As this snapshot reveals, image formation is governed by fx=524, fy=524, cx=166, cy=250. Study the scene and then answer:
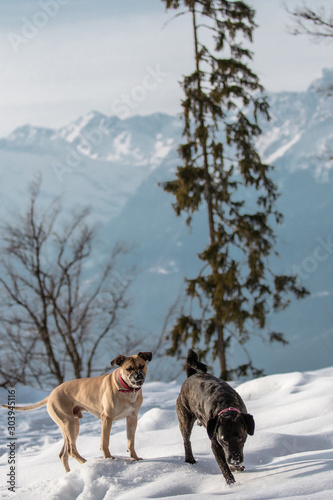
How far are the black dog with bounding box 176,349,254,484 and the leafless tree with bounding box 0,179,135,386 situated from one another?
47.0ft

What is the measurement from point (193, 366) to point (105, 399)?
916 millimetres

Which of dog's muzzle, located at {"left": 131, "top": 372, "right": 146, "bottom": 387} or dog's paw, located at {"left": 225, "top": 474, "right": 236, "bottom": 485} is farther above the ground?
dog's muzzle, located at {"left": 131, "top": 372, "right": 146, "bottom": 387}

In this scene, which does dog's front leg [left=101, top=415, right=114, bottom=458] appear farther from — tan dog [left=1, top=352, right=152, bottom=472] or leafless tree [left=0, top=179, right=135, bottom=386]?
leafless tree [left=0, top=179, right=135, bottom=386]

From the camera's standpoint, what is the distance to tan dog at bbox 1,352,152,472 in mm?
4859

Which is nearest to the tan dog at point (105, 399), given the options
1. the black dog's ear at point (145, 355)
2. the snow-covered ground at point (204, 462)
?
the black dog's ear at point (145, 355)

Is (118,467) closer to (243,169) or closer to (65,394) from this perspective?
(65,394)

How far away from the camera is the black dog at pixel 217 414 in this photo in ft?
13.4

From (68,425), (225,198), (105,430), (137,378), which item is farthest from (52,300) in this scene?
(137,378)

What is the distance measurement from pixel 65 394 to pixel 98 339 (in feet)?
50.8

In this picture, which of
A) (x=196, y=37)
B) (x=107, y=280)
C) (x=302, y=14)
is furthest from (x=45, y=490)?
Result: (x=107, y=280)

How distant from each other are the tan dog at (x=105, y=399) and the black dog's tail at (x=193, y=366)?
43 centimetres

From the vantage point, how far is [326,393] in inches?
327

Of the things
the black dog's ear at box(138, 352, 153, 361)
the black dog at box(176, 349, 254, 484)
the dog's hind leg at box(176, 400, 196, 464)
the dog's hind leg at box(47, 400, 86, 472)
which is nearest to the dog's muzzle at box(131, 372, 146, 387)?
the black dog's ear at box(138, 352, 153, 361)

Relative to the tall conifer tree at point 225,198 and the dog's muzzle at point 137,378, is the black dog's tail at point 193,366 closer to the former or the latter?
the dog's muzzle at point 137,378
